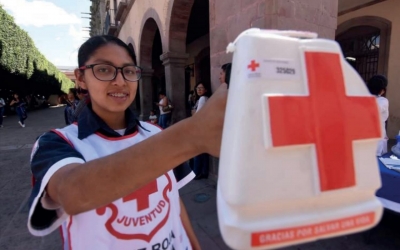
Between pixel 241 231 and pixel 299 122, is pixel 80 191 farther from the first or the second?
pixel 299 122

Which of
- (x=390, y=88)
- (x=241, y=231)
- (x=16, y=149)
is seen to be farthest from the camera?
→ (x=16, y=149)

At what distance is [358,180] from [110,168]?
0.54 metres

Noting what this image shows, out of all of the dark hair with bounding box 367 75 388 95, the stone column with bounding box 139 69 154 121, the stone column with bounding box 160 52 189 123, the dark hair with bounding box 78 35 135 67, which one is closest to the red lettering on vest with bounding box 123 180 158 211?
the dark hair with bounding box 78 35 135 67

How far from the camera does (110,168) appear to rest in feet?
1.87

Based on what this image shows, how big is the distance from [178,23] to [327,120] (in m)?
5.51

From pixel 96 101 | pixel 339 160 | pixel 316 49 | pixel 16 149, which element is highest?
pixel 316 49

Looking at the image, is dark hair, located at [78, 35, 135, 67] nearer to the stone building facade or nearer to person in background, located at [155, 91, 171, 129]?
the stone building facade

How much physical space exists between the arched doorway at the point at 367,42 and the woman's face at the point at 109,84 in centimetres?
623

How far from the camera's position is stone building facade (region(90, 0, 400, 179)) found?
261 cm

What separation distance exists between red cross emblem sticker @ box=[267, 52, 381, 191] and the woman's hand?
4.4 inches

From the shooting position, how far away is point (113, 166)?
57 cm

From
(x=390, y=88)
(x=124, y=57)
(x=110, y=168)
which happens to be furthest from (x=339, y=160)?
(x=390, y=88)

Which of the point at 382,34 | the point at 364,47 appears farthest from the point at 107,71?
the point at 364,47

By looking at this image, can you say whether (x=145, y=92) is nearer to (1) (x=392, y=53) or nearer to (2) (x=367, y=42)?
(2) (x=367, y=42)
